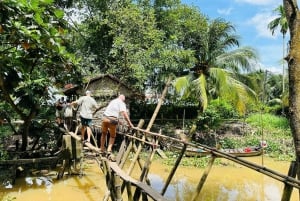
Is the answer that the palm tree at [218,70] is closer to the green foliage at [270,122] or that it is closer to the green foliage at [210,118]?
the green foliage at [210,118]

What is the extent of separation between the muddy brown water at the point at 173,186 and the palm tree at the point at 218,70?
4.83 metres

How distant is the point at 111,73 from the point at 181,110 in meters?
6.31

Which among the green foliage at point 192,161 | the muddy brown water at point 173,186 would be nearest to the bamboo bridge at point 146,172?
A: the muddy brown water at point 173,186

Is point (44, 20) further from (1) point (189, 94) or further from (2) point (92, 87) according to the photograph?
Result: (1) point (189, 94)

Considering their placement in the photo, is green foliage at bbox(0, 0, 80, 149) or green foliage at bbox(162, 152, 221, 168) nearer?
green foliage at bbox(0, 0, 80, 149)

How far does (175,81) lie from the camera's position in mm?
19312

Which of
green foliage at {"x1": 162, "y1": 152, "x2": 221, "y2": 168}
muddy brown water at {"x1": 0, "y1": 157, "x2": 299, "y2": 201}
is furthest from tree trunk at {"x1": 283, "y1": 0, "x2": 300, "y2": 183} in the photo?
green foliage at {"x1": 162, "y1": 152, "x2": 221, "y2": 168}

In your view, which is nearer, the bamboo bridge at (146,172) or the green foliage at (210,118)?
the bamboo bridge at (146,172)

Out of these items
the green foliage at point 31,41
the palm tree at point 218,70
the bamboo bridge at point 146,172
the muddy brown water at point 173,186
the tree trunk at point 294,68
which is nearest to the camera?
the tree trunk at point 294,68

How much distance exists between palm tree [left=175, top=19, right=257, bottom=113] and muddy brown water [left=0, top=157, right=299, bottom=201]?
4833 mm

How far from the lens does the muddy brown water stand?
997 cm

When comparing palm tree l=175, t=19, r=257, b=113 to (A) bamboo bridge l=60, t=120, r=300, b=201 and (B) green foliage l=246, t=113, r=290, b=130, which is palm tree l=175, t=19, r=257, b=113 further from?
(A) bamboo bridge l=60, t=120, r=300, b=201

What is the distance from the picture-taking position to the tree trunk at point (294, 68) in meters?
3.17

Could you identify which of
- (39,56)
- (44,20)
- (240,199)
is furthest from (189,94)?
(44,20)
